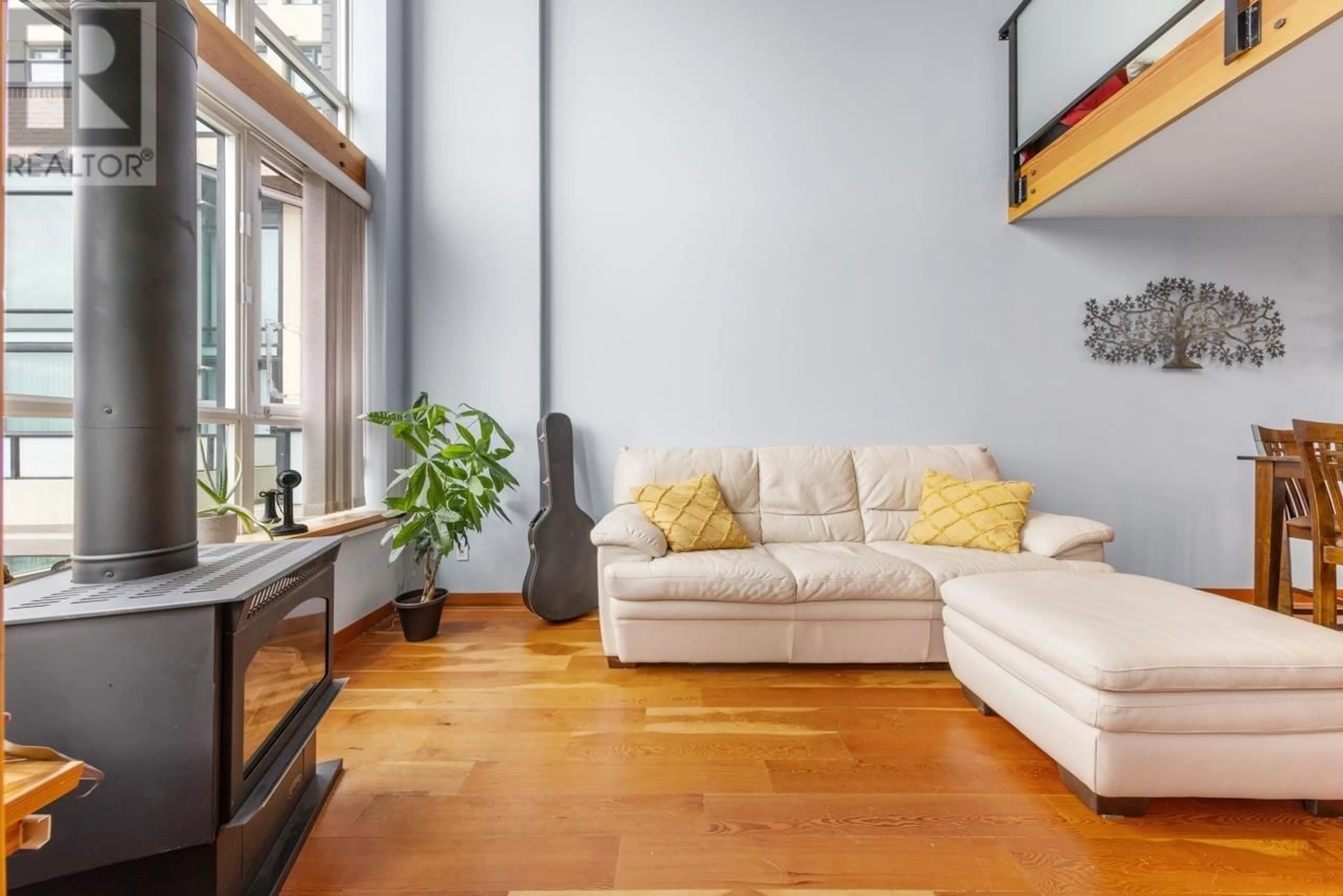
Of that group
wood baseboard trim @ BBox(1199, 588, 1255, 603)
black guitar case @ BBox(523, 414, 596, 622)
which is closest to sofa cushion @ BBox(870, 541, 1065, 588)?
black guitar case @ BBox(523, 414, 596, 622)

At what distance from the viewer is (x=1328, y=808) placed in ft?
4.76

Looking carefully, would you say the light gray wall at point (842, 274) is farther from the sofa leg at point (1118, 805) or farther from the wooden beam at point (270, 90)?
the sofa leg at point (1118, 805)

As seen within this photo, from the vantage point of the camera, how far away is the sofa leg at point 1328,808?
145cm

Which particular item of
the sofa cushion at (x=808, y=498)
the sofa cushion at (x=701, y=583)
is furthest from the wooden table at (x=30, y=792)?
the sofa cushion at (x=808, y=498)

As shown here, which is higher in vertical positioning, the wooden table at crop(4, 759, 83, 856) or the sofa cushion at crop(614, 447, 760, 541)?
the sofa cushion at crop(614, 447, 760, 541)

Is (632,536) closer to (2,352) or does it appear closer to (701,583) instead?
(701,583)

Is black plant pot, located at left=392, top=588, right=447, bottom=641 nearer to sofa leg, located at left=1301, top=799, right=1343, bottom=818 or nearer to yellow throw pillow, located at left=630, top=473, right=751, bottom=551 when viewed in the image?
yellow throw pillow, located at left=630, top=473, right=751, bottom=551

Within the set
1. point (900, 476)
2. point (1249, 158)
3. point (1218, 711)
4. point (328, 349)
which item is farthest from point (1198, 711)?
point (328, 349)

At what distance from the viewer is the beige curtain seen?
2.60 meters

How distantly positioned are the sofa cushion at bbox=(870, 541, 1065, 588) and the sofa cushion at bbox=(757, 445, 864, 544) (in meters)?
0.36

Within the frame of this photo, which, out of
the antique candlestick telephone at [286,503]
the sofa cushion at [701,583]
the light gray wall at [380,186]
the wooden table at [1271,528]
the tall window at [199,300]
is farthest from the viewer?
the light gray wall at [380,186]

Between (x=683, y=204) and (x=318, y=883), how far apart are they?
3089 mm

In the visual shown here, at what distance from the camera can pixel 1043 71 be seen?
2857mm

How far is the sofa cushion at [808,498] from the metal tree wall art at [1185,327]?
1.64 meters
